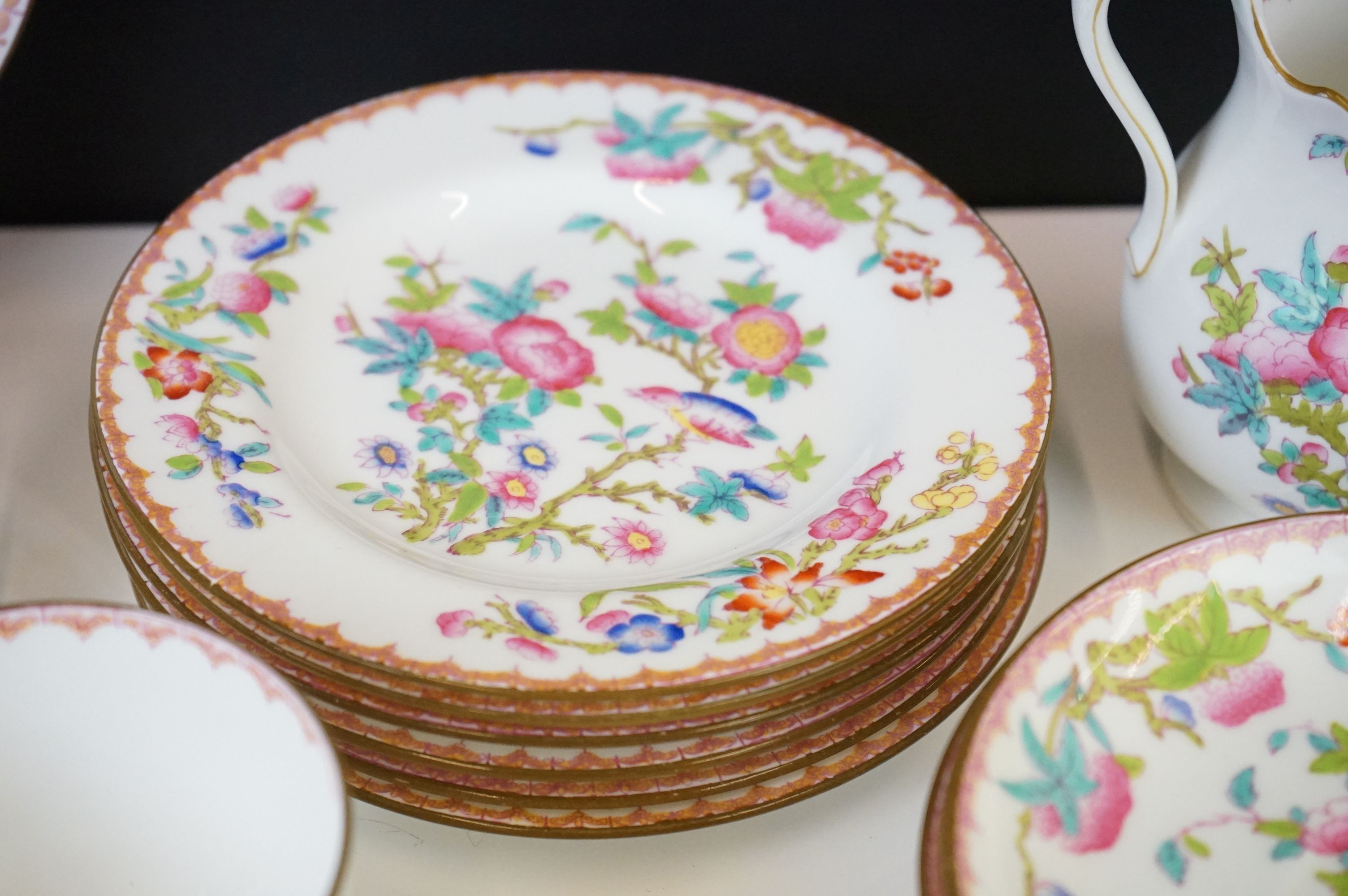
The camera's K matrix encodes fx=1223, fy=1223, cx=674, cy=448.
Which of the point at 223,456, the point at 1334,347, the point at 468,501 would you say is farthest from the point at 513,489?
the point at 1334,347

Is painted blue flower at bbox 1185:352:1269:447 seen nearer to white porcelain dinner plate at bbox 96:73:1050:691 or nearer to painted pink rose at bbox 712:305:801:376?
white porcelain dinner plate at bbox 96:73:1050:691

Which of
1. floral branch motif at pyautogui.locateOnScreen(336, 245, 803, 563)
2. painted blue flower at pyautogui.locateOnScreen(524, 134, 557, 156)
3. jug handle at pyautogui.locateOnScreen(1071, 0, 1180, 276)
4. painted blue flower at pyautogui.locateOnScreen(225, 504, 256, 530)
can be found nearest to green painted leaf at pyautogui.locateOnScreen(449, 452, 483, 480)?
floral branch motif at pyautogui.locateOnScreen(336, 245, 803, 563)

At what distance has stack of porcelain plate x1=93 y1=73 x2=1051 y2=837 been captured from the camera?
43 cm

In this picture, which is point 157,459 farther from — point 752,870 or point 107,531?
point 752,870

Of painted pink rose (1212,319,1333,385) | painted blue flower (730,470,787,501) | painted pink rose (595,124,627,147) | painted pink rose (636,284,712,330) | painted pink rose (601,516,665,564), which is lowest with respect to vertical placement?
painted pink rose (601,516,665,564)

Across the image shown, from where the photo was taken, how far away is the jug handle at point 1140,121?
1.63 ft

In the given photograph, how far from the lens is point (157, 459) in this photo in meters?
0.48

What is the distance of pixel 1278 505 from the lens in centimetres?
52

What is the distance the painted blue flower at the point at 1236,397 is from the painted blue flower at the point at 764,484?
180 mm

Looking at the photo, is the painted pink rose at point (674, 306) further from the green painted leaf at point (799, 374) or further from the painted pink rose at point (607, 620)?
the painted pink rose at point (607, 620)

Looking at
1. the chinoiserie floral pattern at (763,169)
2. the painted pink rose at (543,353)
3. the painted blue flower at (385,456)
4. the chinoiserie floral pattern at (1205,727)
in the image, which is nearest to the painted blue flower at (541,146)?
the chinoiserie floral pattern at (763,169)

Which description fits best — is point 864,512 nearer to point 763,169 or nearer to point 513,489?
point 513,489

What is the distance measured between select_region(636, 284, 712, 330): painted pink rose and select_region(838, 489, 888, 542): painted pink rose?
0.16 meters

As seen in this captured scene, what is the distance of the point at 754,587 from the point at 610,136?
0.33 meters
